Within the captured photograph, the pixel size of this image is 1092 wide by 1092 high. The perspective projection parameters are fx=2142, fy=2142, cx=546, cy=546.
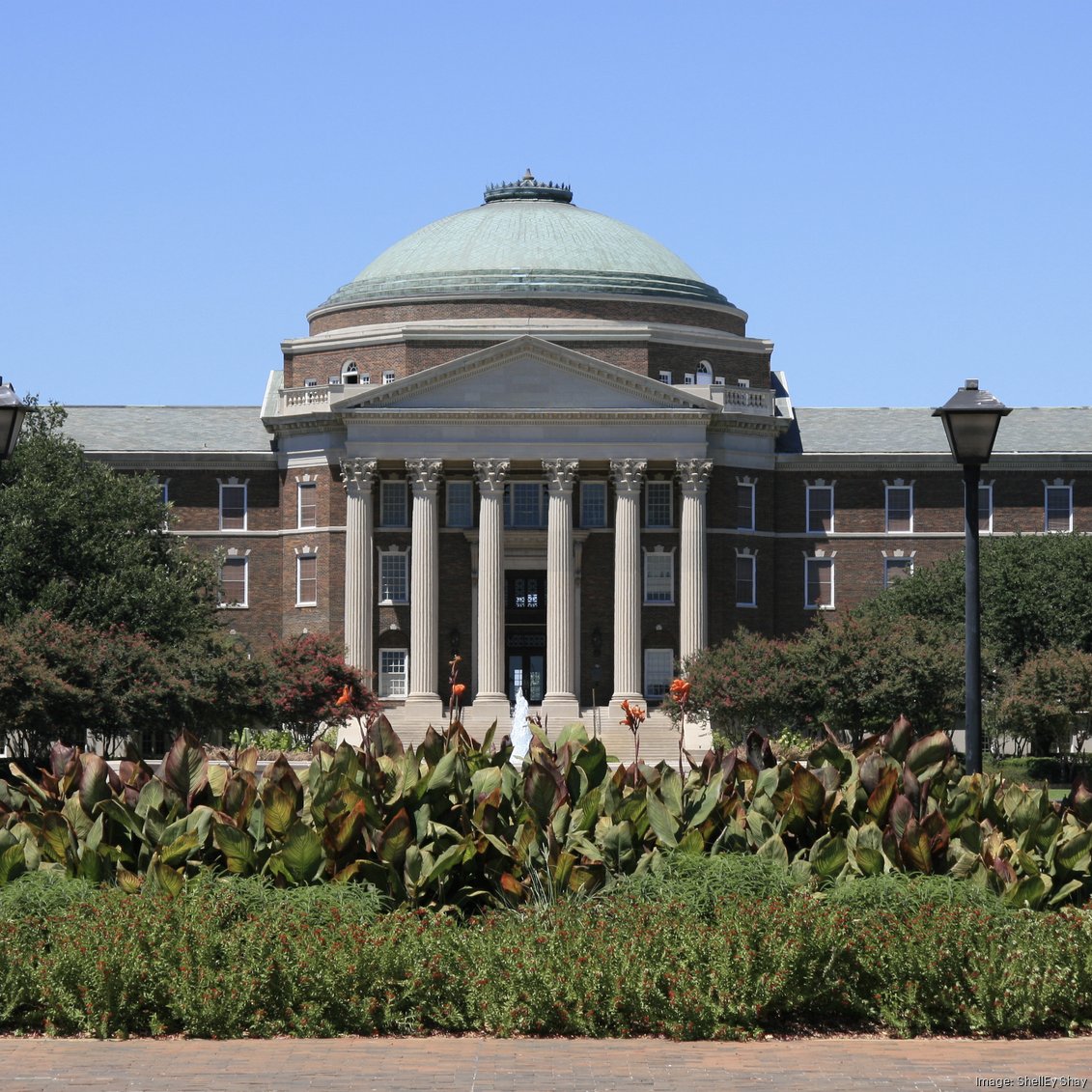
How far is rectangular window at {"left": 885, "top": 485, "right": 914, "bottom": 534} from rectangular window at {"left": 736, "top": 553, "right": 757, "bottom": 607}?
6254mm

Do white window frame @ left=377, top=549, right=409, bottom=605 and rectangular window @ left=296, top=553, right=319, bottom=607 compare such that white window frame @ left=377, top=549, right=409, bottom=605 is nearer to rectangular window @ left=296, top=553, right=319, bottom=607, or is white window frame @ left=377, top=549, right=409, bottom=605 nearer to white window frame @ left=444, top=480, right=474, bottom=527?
white window frame @ left=444, top=480, right=474, bottom=527

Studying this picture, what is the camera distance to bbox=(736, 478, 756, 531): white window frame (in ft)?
293

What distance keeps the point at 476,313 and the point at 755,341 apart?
11.8m

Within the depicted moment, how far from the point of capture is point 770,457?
295ft

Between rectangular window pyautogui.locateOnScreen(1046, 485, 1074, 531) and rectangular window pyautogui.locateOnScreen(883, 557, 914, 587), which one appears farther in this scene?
rectangular window pyautogui.locateOnScreen(1046, 485, 1074, 531)

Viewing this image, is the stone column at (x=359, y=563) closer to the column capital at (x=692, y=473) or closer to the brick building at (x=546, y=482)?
the brick building at (x=546, y=482)

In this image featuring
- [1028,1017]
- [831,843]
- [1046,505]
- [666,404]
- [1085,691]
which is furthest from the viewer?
[1046,505]

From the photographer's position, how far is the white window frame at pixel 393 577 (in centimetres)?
8681

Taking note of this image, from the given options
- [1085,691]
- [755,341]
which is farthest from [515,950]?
[755,341]

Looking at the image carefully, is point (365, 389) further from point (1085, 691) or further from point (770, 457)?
point (1085, 691)

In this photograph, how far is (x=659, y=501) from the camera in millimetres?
87875

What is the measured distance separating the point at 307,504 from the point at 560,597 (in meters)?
12.1

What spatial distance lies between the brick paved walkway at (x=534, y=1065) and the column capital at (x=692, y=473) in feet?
225

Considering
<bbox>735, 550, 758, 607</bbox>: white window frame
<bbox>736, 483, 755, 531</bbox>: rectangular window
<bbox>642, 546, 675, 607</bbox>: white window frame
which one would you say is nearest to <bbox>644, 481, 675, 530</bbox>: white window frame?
Answer: <bbox>642, 546, 675, 607</bbox>: white window frame
